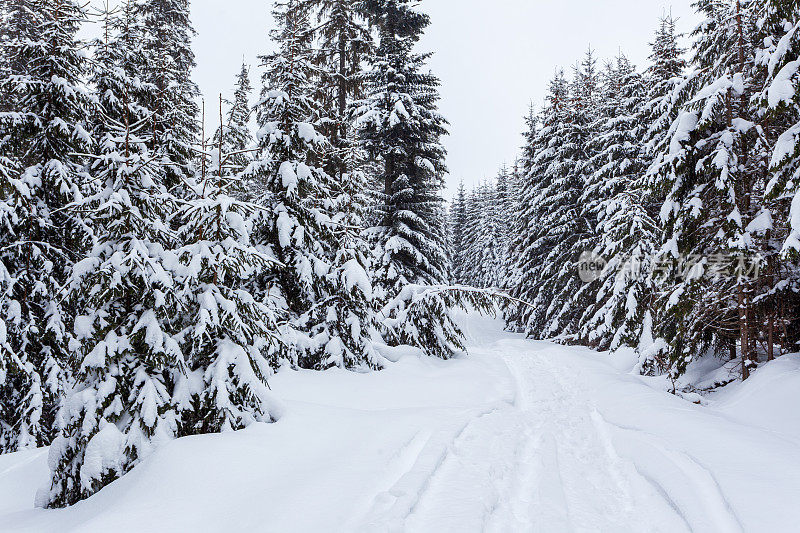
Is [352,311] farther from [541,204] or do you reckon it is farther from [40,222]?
[541,204]

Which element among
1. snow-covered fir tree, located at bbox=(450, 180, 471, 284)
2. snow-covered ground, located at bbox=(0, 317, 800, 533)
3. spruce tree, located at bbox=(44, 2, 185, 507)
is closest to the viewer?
snow-covered ground, located at bbox=(0, 317, 800, 533)

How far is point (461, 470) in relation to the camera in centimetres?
555

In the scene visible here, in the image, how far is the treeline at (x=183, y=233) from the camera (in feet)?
18.6

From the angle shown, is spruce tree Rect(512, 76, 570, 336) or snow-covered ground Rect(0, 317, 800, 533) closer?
snow-covered ground Rect(0, 317, 800, 533)

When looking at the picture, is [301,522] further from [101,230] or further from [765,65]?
[765,65]

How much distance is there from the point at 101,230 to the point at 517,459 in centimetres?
664

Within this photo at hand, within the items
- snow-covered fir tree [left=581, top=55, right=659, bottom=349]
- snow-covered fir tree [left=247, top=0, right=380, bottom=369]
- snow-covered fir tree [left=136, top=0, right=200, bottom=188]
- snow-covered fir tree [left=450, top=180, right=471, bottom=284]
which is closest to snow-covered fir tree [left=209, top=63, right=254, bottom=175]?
snow-covered fir tree [left=136, top=0, right=200, bottom=188]

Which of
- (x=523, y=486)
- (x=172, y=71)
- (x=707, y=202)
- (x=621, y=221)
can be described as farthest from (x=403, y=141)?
(x=523, y=486)

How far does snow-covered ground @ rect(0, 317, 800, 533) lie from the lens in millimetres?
4367

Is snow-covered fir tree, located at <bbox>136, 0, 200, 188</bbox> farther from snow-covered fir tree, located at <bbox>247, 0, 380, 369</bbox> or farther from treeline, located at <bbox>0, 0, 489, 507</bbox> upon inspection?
snow-covered fir tree, located at <bbox>247, 0, 380, 369</bbox>

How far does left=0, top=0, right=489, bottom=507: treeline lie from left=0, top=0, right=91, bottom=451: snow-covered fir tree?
49mm

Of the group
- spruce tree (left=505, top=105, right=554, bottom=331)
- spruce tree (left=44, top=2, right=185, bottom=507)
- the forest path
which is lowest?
the forest path

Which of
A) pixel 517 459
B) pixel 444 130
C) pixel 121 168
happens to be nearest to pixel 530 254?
pixel 444 130

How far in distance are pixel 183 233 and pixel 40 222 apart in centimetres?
604
